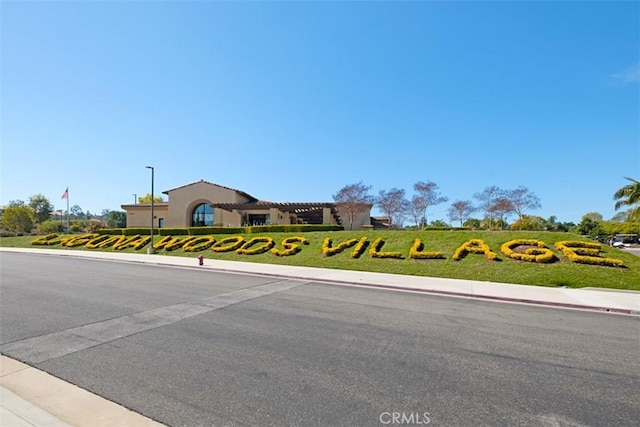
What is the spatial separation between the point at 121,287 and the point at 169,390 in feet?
28.7

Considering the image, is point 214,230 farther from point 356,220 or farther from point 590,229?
point 590,229

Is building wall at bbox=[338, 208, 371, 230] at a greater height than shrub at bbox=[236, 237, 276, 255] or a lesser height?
greater

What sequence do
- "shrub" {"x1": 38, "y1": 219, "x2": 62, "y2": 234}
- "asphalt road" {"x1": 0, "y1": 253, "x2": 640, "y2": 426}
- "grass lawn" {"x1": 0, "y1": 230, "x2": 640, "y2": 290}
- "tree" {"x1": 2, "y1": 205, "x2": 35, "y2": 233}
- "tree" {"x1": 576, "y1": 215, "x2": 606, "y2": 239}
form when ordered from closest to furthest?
1. "asphalt road" {"x1": 0, "y1": 253, "x2": 640, "y2": 426}
2. "grass lawn" {"x1": 0, "y1": 230, "x2": 640, "y2": 290}
3. "tree" {"x1": 576, "y1": 215, "x2": 606, "y2": 239}
4. "shrub" {"x1": 38, "y1": 219, "x2": 62, "y2": 234}
5. "tree" {"x1": 2, "y1": 205, "x2": 35, "y2": 233}

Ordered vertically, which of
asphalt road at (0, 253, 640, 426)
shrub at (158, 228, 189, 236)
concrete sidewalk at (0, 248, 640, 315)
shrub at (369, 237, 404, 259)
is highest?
shrub at (158, 228, 189, 236)

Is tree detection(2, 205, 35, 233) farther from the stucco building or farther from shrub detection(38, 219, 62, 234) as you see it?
the stucco building

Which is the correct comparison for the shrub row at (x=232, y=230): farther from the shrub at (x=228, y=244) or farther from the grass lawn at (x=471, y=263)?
the grass lawn at (x=471, y=263)

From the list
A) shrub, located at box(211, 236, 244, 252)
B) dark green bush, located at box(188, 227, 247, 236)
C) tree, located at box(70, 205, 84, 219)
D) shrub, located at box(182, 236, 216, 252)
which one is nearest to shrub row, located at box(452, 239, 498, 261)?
shrub, located at box(211, 236, 244, 252)

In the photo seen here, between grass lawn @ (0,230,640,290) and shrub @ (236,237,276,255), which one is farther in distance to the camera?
shrub @ (236,237,276,255)

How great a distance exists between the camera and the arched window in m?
46.8

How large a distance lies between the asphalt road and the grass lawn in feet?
16.6

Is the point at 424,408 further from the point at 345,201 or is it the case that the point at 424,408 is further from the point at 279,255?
the point at 345,201

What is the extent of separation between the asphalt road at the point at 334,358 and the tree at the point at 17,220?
3252 inches

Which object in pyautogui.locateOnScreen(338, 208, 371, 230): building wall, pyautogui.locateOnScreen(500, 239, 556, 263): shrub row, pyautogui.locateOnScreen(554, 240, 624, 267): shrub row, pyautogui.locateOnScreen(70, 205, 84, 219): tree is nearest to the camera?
pyautogui.locateOnScreen(554, 240, 624, 267): shrub row

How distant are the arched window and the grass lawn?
23.4 metres
